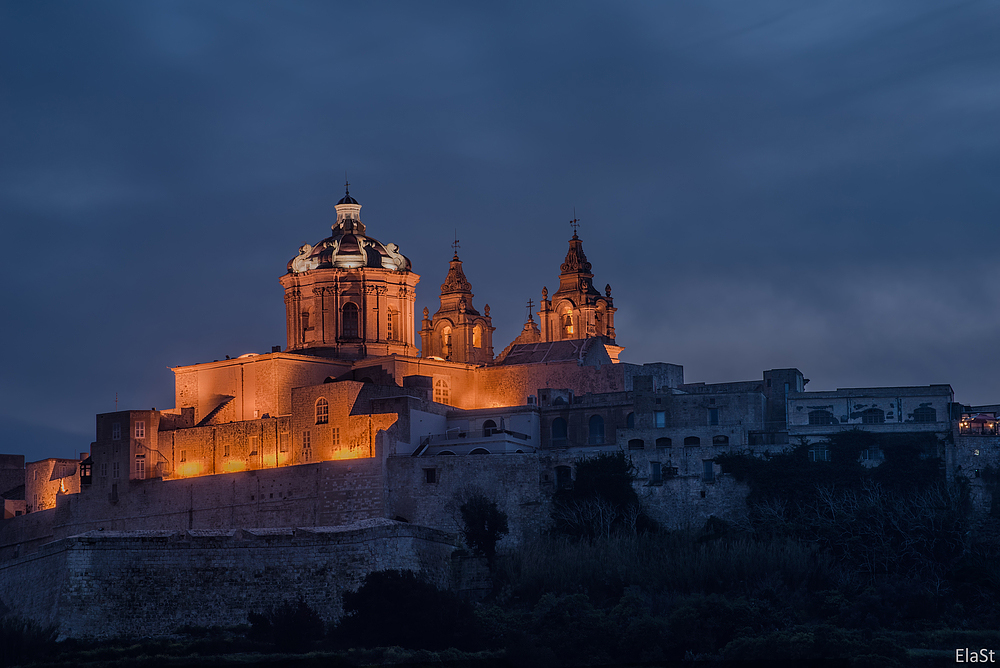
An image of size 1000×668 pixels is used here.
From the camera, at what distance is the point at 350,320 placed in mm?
69125

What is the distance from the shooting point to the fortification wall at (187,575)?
47188 mm

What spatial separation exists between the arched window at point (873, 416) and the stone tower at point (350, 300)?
20808 mm

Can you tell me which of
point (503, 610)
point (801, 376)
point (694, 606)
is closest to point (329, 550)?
point (503, 610)

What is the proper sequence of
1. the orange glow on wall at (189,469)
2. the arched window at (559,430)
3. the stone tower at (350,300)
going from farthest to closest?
the stone tower at (350,300) → the orange glow on wall at (189,469) → the arched window at (559,430)

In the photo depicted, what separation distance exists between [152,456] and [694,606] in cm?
2387

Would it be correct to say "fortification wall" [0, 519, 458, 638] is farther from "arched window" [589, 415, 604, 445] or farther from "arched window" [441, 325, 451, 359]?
"arched window" [441, 325, 451, 359]

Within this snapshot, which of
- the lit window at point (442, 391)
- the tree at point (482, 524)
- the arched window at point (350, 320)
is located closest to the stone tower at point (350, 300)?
the arched window at point (350, 320)

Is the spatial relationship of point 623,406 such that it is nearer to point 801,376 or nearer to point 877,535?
point 801,376

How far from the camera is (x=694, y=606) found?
4747cm

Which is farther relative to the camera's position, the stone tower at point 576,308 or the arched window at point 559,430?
the stone tower at point 576,308

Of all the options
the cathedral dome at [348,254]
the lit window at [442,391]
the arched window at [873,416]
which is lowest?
the arched window at [873,416]

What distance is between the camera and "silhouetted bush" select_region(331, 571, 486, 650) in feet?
156

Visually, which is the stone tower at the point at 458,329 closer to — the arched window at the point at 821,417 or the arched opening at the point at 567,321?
the arched opening at the point at 567,321

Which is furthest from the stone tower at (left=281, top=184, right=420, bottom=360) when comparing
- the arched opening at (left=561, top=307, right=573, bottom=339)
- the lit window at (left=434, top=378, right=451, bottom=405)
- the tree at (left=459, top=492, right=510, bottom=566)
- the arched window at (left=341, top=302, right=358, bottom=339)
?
the tree at (left=459, top=492, right=510, bottom=566)
